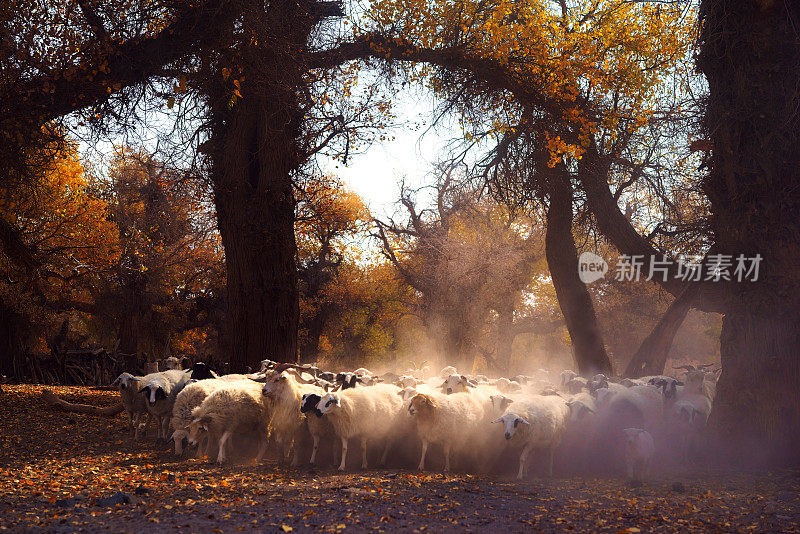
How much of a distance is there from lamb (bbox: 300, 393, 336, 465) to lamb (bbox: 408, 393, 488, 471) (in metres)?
1.30

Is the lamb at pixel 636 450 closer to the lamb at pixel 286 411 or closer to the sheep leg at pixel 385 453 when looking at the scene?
the sheep leg at pixel 385 453

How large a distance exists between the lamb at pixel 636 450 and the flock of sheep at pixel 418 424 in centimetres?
1

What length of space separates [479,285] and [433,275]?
98.6 inches

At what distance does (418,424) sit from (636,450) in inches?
124

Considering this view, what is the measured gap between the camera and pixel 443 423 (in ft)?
32.3

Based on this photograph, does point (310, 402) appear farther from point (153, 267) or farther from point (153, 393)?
point (153, 267)

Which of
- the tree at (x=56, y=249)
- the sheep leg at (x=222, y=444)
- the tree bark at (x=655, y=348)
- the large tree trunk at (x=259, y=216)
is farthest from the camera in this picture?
the tree at (x=56, y=249)

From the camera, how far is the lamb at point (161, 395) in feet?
37.1

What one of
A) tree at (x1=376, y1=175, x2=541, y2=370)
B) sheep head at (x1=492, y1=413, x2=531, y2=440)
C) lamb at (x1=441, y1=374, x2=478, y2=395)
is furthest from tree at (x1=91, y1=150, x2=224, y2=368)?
sheep head at (x1=492, y1=413, x2=531, y2=440)

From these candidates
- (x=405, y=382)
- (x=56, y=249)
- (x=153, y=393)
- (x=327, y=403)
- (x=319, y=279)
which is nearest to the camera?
(x=327, y=403)

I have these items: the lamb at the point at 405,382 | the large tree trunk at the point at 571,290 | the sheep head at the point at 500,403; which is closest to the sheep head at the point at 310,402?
the sheep head at the point at 500,403

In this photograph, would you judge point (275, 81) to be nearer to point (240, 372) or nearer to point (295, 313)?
point (295, 313)

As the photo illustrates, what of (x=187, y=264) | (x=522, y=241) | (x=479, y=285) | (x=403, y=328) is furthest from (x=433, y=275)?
(x=403, y=328)

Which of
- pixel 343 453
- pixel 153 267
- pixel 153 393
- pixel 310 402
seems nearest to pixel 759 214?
pixel 343 453
